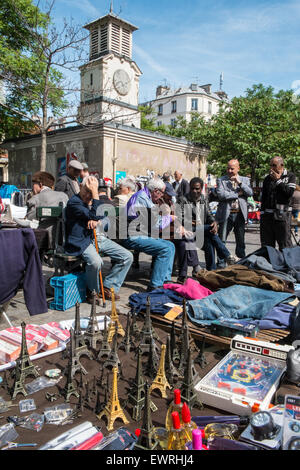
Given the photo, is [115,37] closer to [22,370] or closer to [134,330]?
[134,330]

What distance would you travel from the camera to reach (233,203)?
22.4ft

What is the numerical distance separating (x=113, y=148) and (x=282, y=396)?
1607cm

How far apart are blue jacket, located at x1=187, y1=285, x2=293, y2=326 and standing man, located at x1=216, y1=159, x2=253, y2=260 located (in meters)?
→ 2.31

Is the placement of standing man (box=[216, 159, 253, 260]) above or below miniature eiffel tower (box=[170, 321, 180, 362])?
above

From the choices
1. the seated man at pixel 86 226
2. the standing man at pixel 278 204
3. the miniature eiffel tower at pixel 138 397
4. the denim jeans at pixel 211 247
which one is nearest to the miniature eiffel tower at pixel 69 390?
the miniature eiffel tower at pixel 138 397

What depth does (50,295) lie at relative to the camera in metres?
5.29

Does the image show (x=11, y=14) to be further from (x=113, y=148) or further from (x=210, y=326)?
(x=210, y=326)

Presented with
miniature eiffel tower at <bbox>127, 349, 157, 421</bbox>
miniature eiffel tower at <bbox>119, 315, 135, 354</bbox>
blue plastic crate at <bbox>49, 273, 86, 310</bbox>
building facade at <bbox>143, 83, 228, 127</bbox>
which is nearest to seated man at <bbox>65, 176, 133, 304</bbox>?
blue plastic crate at <bbox>49, 273, 86, 310</bbox>

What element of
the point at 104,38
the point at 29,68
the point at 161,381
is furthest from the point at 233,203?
the point at 104,38

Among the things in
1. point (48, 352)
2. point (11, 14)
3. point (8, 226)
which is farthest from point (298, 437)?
point (11, 14)

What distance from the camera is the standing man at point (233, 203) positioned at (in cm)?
678

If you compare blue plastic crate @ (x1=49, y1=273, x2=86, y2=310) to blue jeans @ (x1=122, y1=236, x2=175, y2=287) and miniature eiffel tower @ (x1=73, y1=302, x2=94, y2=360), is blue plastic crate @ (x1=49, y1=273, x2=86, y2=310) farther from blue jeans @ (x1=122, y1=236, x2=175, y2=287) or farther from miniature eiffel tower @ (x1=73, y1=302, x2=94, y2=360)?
miniature eiffel tower @ (x1=73, y1=302, x2=94, y2=360)

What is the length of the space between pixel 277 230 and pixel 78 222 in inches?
144

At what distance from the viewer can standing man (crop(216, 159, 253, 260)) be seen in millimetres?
6781
